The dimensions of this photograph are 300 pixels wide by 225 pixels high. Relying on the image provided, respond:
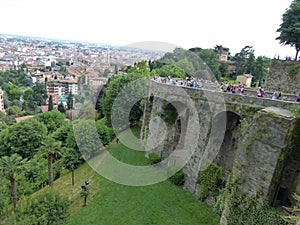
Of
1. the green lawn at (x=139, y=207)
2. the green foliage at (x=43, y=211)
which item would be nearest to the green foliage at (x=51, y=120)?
the green lawn at (x=139, y=207)

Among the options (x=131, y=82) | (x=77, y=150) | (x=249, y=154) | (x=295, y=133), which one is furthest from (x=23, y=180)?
(x=295, y=133)

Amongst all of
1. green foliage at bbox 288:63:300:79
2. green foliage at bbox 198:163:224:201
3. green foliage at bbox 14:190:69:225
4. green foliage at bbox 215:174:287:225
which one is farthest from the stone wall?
green foliage at bbox 14:190:69:225

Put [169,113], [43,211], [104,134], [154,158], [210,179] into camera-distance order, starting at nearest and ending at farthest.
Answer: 1. [43,211]
2. [210,179]
3. [169,113]
4. [154,158]
5. [104,134]

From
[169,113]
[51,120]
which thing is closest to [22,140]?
[51,120]

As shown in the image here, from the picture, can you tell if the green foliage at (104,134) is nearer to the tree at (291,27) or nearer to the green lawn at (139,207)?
the green lawn at (139,207)

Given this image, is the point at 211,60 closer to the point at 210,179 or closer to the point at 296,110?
the point at 210,179

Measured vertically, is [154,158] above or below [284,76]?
below
